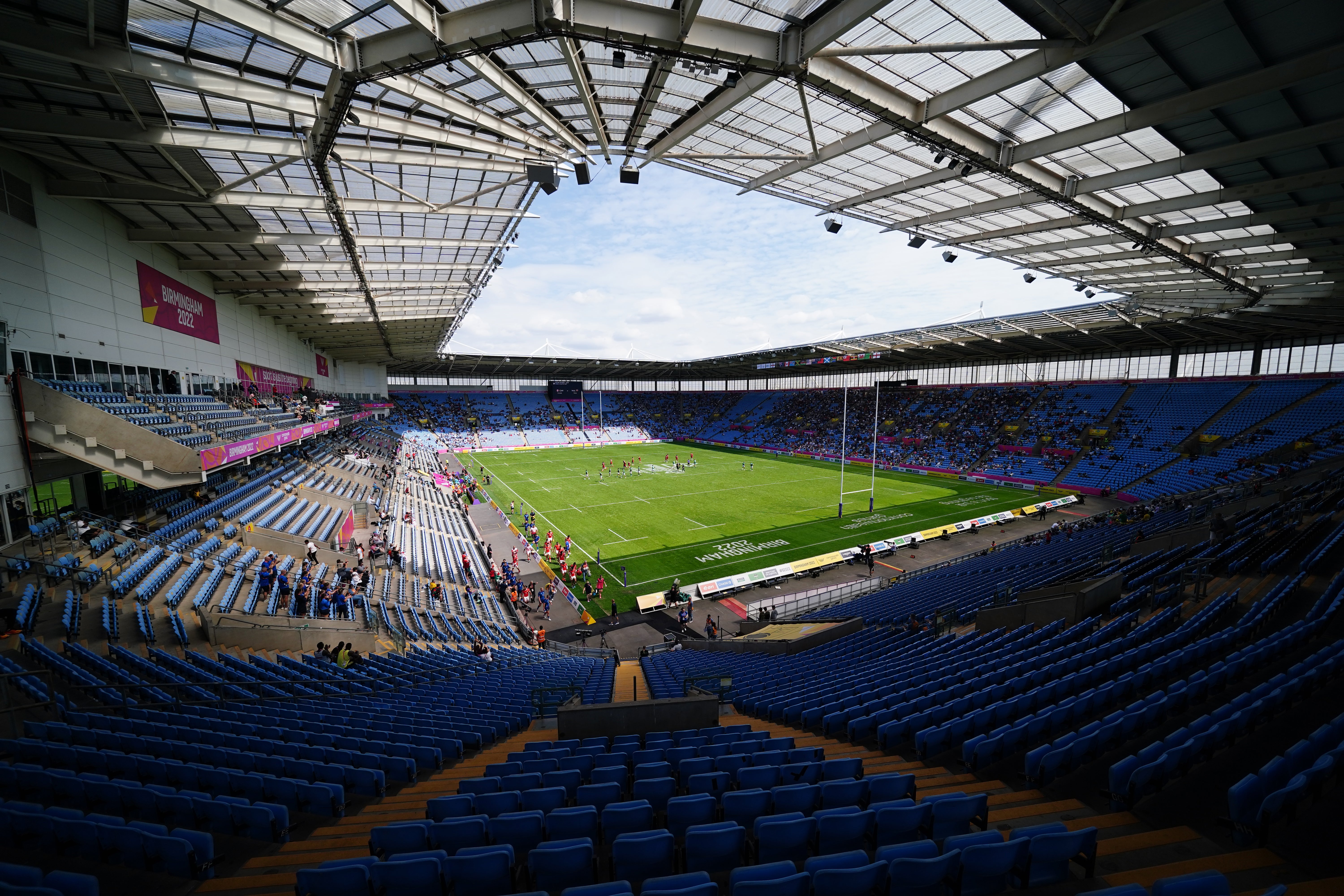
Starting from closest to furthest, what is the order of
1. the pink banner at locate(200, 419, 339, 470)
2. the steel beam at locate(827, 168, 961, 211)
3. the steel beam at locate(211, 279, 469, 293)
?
the steel beam at locate(827, 168, 961, 211)
the pink banner at locate(200, 419, 339, 470)
the steel beam at locate(211, 279, 469, 293)

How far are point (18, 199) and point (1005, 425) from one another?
63613mm

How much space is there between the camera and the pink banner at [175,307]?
64.4 ft

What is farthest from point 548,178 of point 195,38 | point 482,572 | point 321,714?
point 482,572

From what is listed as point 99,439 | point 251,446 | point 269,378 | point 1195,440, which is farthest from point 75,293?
point 1195,440

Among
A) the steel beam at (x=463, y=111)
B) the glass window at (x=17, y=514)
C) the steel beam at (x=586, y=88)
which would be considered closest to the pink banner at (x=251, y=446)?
the glass window at (x=17, y=514)

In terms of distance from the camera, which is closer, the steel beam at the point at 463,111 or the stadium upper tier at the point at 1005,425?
the steel beam at the point at 463,111

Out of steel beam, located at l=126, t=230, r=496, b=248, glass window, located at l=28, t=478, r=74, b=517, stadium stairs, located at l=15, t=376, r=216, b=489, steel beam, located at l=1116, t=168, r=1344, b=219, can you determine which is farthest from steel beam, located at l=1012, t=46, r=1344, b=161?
glass window, located at l=28, t=478, r=74, b=517

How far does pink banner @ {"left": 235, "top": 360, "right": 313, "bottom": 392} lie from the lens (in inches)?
1156

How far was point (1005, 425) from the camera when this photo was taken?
52.4 meters

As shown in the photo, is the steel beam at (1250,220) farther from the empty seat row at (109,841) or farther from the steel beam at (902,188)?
the empty seat row at (109,841)

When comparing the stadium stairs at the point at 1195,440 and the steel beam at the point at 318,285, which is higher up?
the steel beam at the point at 318,285

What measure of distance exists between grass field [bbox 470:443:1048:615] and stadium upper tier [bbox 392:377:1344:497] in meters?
5.70

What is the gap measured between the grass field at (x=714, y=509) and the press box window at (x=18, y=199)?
2061cm

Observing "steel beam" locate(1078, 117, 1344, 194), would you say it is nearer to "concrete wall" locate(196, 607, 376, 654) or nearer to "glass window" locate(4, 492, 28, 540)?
"concrete wall" locate(196, 607, 376, 654)
